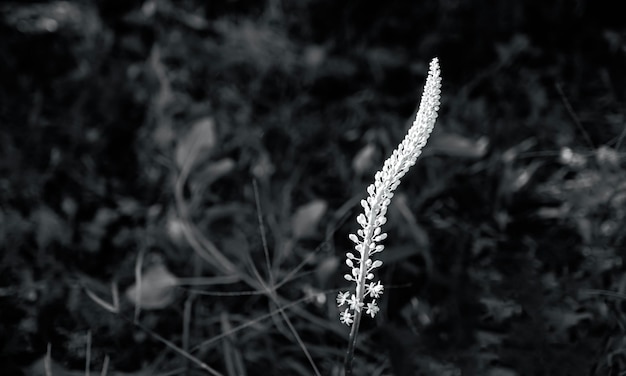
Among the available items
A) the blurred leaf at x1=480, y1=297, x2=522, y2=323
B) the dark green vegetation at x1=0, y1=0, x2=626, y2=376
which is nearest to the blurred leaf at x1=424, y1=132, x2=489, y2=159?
the dark green vegetation at x1=0, y1=0, x2=626, y2=376

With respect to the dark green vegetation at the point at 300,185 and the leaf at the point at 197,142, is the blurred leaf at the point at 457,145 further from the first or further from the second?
the leaf at the point at 197,142

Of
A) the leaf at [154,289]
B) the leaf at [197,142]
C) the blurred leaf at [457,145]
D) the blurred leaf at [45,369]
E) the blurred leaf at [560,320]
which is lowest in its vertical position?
the blurred leaf at [45,369]

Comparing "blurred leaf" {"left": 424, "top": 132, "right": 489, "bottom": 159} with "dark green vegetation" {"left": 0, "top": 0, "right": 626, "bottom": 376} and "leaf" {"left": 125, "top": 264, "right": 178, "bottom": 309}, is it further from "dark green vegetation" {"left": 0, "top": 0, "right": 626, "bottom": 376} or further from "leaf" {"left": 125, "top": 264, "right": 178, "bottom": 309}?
"leaf" {"left": 125, "top": 264, "right": 178, "bottom": 309}

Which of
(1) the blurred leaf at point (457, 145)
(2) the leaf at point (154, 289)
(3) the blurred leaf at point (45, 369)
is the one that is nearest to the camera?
(3) the blurred leaf at point (45, 369)

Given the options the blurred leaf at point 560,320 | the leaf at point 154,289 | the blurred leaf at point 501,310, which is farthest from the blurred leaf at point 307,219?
the blurred leaf at point 560,320

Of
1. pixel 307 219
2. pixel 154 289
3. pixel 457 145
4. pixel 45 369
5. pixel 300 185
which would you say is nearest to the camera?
pixel 45 369

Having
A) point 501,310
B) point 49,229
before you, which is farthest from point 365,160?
point 49,229

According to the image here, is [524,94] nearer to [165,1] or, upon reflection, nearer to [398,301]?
[398,301]

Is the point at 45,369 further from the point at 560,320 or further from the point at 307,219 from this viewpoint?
the point at 560,320

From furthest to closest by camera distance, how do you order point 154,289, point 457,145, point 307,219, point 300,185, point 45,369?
point 300,185
point 457,145
point 307,219
point 154,289
point 45,369
